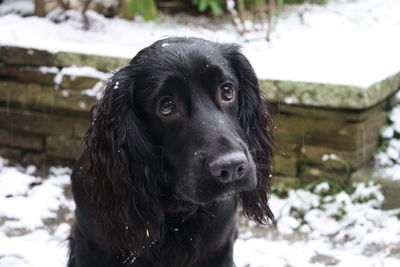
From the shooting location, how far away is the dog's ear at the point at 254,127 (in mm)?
3064

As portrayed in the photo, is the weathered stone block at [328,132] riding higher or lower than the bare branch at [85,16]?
lower

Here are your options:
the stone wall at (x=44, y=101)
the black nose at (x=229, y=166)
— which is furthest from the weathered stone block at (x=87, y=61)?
the black nose at (x=229, y=166)

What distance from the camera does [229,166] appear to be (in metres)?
2.51

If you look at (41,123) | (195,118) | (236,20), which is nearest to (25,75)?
(41,123)

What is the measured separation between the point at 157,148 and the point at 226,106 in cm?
33

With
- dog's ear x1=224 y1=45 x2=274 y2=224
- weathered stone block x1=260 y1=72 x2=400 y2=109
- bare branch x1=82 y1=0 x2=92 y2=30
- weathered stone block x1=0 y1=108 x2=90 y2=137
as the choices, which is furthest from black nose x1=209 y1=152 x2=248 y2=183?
bare branch x1=82 y1=0 x2=92 y2=30

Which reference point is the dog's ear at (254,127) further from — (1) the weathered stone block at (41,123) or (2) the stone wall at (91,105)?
(1) the weathered stone block at (41,123)

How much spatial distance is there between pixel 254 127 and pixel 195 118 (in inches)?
18.9

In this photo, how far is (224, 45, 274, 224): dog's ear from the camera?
306 cm

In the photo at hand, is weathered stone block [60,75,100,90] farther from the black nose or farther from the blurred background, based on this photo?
the black nose

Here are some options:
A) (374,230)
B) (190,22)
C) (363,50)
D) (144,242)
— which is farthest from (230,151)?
(190,22)

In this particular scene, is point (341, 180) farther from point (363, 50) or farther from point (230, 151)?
point (230, 151)

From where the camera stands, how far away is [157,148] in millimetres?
2865

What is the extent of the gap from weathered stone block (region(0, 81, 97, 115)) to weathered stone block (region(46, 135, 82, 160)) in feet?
0.74
